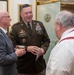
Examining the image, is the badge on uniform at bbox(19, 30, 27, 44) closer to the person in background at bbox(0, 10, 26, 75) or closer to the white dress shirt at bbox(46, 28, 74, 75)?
the person in background at bbox(0, 10, 26, 75)

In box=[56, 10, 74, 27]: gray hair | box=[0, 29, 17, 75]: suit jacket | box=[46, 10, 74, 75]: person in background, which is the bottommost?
box=[0, 29, 17, 75]: suit jacket

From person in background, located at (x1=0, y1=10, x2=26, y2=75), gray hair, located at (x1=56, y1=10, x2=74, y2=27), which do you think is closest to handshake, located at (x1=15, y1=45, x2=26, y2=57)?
person in background, located at (x1=0, y1=10, x2=26, y2=75)

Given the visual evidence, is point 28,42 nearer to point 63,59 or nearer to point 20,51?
point 20,51

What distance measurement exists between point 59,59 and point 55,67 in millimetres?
65

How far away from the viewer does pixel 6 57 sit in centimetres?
250

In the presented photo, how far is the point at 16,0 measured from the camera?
4.04 metres

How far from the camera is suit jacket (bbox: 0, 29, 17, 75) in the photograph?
248 cm

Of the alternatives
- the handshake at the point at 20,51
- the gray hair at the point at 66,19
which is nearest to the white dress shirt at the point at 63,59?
the gray hair at the point at 66,19

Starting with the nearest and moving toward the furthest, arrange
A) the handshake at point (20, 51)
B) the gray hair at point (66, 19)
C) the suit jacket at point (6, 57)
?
1. the gray hair at point (66, 19)
2. the suit jacket at point (6, 57)
3. the handshake at point (20, 51)

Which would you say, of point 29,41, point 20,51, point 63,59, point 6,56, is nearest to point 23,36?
point 29,41

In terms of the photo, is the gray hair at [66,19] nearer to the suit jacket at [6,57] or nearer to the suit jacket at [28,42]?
the suit jacket at [6,57]

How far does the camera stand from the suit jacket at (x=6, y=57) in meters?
2.48

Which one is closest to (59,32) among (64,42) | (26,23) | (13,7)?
(64,42)

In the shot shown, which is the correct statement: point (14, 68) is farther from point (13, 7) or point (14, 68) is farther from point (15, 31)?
point (13, 7)
